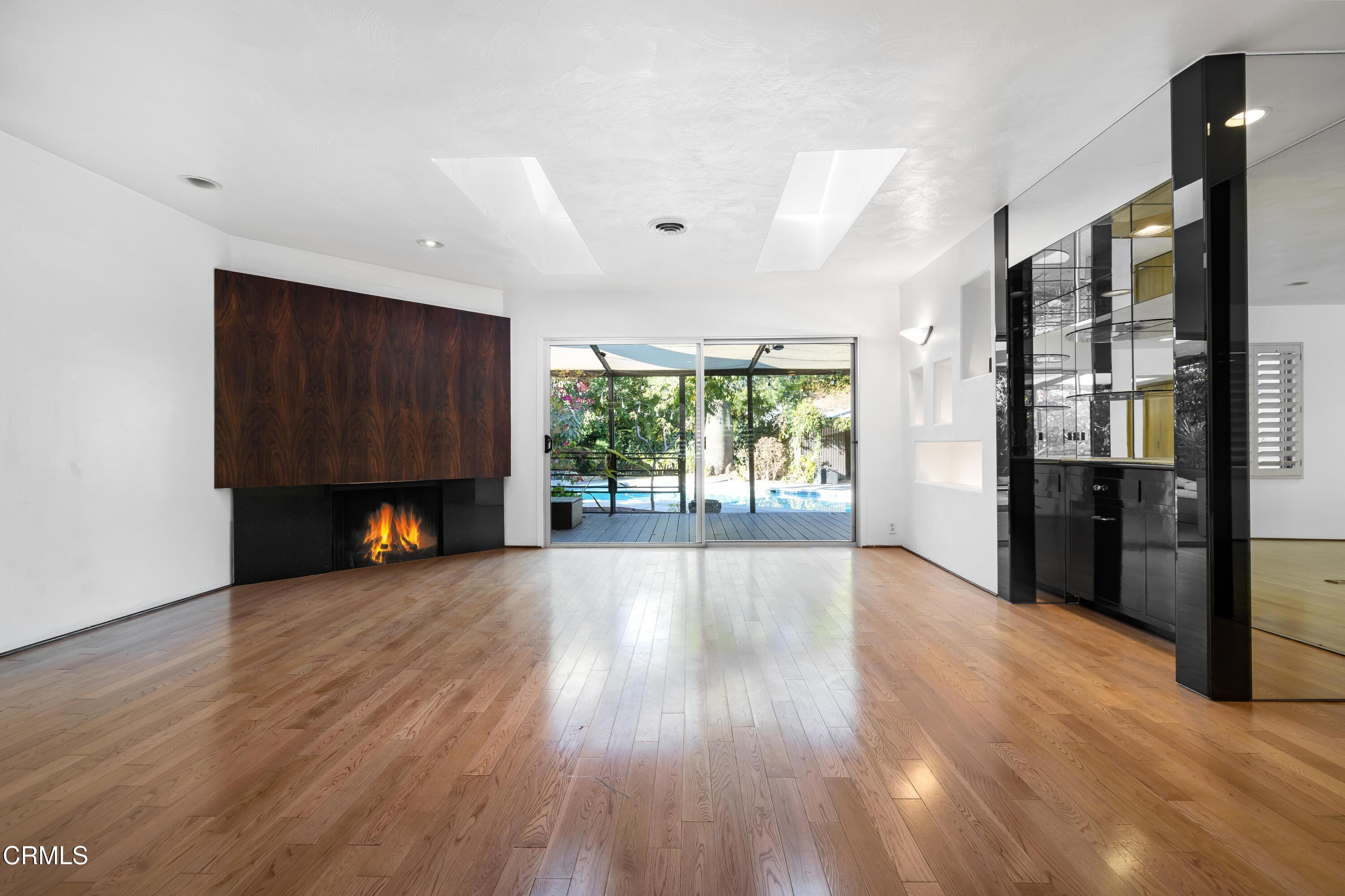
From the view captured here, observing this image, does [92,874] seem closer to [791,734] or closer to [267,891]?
[267,891]

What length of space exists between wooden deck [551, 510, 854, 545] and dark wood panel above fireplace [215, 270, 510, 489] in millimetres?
1112

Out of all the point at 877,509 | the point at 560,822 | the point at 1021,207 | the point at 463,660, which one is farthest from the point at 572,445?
the point at 560,822

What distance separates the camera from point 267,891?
57.2 inches

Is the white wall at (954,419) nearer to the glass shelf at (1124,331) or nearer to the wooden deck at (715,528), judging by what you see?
the glass shelf at (1124,331)

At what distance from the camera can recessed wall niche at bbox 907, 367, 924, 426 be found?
609 cm

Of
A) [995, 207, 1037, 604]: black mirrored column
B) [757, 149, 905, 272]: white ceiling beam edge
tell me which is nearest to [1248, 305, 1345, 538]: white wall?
[995, 207, 1037, 604]: black mirrored column

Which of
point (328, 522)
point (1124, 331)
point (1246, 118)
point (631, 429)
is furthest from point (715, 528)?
point (1246, 118)

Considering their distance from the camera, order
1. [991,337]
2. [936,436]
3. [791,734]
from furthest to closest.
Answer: [936,436], [991,337], [791,734]

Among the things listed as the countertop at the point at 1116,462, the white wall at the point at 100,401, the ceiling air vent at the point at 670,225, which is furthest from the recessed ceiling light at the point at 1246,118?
the white wall at the point at 100,401

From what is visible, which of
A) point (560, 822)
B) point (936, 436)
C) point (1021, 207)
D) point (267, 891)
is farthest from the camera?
point (936, 436)

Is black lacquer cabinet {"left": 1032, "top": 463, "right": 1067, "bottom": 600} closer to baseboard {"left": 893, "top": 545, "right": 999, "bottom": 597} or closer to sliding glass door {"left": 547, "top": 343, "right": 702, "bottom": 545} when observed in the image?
baseboard {"left": 893, "top": 545, "right": 999, "bottom": 597}

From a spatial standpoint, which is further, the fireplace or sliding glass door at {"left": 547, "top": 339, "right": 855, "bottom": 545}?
sliding glass door at {"left": 547, "top": 339, "right": 855, "bottom": 545}

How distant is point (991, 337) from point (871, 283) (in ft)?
5.25

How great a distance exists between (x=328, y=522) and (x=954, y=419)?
5.07 m
